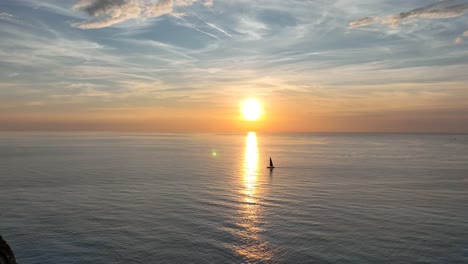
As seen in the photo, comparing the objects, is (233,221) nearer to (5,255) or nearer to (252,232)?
(252,232)

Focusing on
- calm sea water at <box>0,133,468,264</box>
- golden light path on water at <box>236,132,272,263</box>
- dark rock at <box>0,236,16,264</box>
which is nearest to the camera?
dark rock at <box>0,236,16,264</box>

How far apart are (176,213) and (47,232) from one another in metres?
15.6

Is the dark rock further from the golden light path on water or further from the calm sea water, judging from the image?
the golden light path on water

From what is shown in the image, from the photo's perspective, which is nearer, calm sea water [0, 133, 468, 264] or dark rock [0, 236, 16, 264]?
dark rock [0, 236, 16, 264]

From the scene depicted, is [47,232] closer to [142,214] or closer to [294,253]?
[142,214]

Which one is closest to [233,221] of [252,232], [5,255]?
[252,232]

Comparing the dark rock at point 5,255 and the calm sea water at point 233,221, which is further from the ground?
the dark rock at point 5,255

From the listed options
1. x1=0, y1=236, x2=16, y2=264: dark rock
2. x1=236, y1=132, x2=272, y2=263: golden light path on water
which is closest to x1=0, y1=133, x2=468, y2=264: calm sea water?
x1=236, y1=132, x2=272, y2=263: golden light path on water

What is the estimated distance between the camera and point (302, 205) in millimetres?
52156

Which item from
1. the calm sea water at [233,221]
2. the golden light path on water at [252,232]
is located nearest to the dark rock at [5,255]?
the calm sea water at [233,221]

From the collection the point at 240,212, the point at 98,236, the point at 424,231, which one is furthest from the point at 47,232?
the point at 424,231

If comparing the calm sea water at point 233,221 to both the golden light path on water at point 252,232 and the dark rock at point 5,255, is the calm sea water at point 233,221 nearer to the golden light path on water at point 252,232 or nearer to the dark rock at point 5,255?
the golden light path on water at point 252,232

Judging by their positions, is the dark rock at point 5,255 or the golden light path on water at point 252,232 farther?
the golden light path on water at point 252,232

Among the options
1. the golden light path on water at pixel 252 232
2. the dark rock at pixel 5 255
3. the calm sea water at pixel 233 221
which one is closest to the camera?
the dark rock at pixel 5 255
